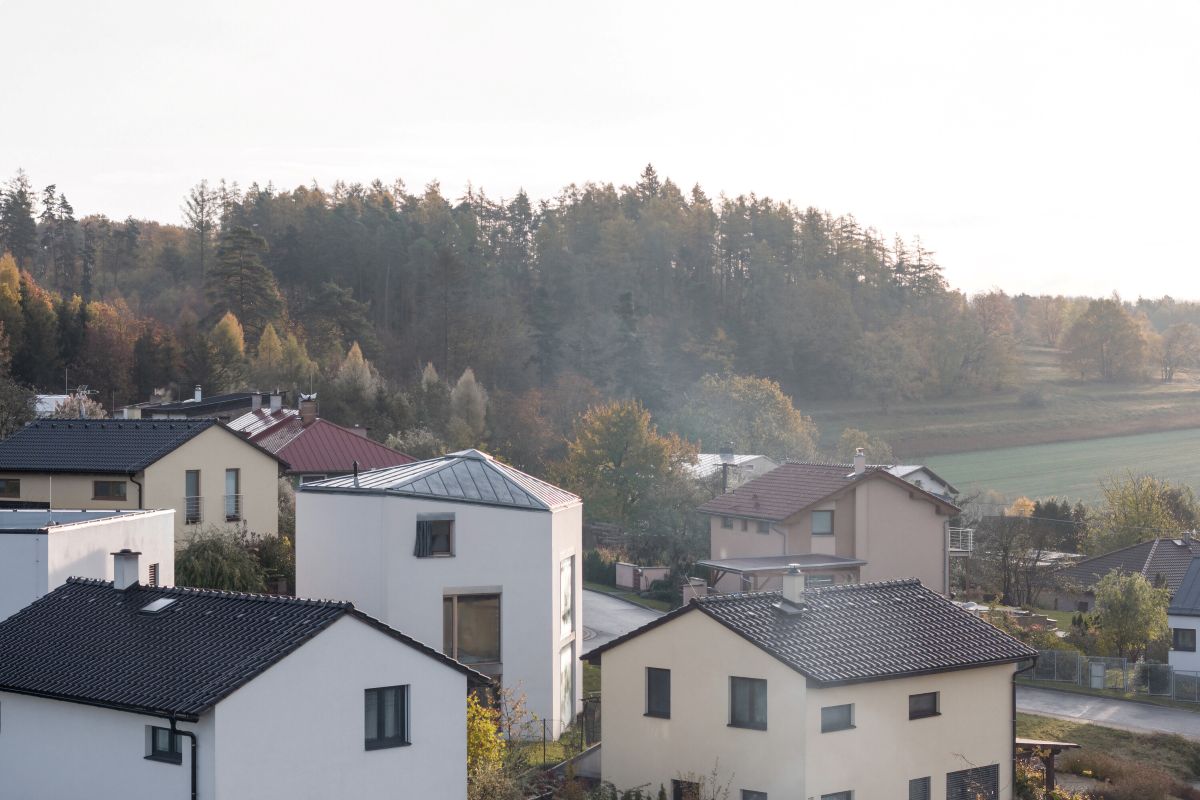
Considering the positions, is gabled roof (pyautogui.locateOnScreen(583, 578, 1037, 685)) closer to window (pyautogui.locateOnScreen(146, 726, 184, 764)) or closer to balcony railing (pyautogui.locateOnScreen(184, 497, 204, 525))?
window (pyautogui.locateOnScreen(146, 726, 184, 764))

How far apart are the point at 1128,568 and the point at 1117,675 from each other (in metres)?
10.6

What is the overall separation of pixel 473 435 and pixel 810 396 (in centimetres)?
4124

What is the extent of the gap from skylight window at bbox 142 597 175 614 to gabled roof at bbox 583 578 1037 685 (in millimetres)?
8028

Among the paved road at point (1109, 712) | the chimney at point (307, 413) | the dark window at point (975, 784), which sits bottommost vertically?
the paved road at point (1109, 712)

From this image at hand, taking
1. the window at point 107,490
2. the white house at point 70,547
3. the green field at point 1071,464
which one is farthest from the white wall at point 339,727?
the green field at point 1071,464

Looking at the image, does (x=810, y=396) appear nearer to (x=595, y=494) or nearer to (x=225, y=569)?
(x=595, y=494)

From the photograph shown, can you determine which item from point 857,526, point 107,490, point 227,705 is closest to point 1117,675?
point 857,526

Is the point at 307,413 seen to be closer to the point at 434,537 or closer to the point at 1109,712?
the point at 434,537

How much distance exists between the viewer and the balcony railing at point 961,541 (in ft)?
162

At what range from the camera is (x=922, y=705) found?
23969 millimetres

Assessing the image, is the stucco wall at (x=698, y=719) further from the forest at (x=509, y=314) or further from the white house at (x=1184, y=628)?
the forest at (x=509, y=314)

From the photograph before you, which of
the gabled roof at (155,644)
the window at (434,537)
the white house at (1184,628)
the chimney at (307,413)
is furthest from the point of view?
the chimney at (307,413)

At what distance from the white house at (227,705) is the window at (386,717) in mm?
20

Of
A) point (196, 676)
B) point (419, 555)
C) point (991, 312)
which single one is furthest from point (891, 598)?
point (991, 312)
